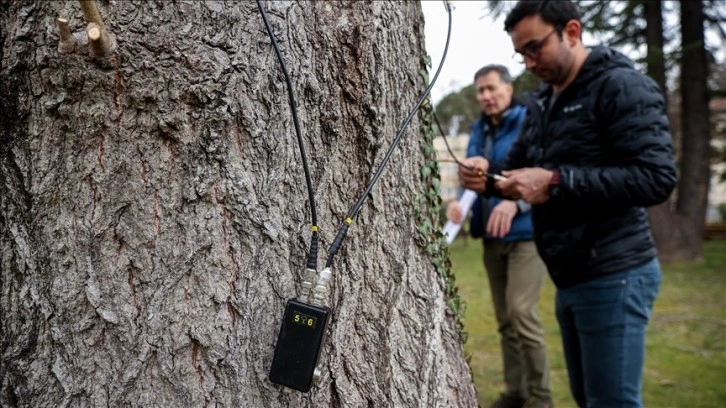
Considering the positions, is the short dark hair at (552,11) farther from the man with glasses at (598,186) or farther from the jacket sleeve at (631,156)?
the jacket sleeve at (631,156)

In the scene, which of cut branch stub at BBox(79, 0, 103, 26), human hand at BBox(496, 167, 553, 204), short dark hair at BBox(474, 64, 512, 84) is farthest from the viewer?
short dark hair at BBox(474, 64, 512, 84)

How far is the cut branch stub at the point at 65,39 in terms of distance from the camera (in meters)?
0.99

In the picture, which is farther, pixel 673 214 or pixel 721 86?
pixel 721 86

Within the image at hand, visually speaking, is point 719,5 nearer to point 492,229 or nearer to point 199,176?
point 492,229

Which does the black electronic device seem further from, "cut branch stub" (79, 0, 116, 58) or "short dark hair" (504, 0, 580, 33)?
"short dark hair" (504, 0, 580, 33)

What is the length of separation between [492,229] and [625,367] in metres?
1.33

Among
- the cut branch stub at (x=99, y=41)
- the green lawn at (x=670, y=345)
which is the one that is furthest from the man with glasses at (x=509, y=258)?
the cut branch stub at (x=99, y=41)

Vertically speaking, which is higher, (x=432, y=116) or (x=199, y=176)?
(x=432, y=116)

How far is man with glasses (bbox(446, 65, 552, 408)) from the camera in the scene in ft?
10.3

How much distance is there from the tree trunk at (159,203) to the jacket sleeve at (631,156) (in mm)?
1073

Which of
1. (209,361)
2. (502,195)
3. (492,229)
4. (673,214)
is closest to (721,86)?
(673,214)

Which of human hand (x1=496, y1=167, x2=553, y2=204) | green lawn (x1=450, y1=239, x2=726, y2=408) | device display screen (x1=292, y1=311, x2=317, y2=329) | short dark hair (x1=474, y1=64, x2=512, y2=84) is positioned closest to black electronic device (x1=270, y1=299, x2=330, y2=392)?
device display screen (x1=292, y1=311, x2=317, y2=329)

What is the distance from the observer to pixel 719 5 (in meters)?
9.75

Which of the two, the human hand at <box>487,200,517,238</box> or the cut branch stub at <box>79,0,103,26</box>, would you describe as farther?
the human hand at <box>487,200,517,238</box>
